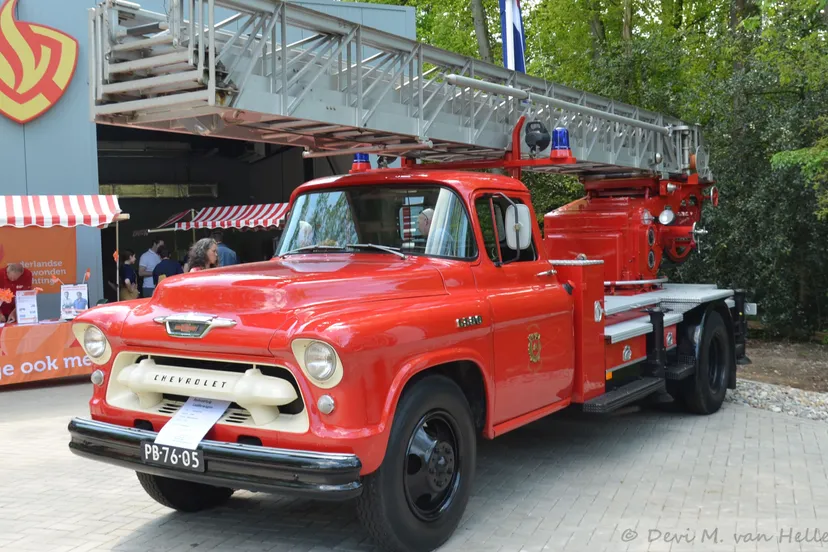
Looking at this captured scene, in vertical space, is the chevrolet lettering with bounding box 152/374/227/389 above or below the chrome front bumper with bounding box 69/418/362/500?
above

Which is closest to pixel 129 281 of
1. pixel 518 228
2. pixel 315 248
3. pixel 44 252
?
pixel 44 252

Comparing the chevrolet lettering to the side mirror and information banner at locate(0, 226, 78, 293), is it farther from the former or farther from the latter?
information banner at locate(0, 226, 78, 293)

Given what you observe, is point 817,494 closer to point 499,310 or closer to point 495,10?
point 499,310

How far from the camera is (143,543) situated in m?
4.95

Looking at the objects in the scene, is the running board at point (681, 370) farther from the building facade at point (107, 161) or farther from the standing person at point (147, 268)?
the standing person at point (147, 268)

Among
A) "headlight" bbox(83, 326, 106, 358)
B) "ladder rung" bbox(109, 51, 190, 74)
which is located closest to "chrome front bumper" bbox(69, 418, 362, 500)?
"headlight" bbox(83, 326, 106, 358)

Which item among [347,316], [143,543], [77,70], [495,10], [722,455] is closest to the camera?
[347,316]

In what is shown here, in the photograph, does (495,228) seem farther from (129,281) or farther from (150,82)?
(129,281)

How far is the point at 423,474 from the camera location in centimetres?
465

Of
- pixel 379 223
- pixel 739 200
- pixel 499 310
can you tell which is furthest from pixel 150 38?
pixel 739 200

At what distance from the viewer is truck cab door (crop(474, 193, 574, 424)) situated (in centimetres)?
538

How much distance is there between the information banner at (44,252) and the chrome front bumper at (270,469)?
31.7ft

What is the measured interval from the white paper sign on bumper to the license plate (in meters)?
0.03

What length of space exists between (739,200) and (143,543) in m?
14.0
